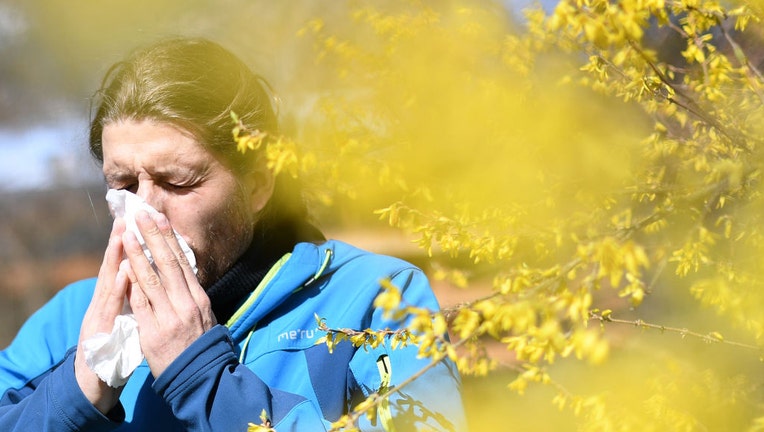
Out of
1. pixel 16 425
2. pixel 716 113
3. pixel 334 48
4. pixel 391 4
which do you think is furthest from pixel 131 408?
pixel 716 113

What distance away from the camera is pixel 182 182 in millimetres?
1657

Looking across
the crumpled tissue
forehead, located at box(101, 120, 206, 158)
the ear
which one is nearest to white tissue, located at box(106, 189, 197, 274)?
the crumpled tissue

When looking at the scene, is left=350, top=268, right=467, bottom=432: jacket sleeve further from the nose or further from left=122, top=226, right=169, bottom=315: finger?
the nose

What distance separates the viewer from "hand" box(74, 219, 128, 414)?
4.75 feet

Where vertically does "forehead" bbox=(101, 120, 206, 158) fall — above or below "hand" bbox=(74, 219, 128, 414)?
above

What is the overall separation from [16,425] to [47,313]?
542mm

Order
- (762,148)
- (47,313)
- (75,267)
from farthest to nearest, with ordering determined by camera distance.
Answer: (75,267) < (47,313) < (762,148)

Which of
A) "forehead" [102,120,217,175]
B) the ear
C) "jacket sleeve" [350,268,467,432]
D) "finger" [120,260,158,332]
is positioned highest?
"forehead" [102,120,217,175]

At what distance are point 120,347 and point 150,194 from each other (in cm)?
35

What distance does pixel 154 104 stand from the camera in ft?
5.51

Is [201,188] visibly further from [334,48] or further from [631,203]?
[631,203]

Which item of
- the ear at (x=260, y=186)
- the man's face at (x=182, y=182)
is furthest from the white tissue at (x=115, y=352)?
the ear at (x=260, y=186)

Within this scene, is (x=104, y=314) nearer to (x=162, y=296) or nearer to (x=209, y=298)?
(x=162, y=296)

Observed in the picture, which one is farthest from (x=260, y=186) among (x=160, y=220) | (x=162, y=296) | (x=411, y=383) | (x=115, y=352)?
(x=411, y=383)
